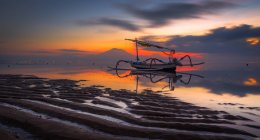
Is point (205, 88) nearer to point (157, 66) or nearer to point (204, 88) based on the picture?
point (204, 88)

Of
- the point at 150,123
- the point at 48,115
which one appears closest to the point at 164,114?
the point at 150,123

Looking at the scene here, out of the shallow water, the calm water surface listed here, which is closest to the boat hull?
the calm water surface

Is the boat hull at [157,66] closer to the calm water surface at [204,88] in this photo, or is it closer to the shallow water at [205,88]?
the calm water surface at [204,88]

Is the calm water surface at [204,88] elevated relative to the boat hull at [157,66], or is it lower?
lower

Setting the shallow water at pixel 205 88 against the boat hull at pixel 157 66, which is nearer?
the shallow water at pixel 205 88

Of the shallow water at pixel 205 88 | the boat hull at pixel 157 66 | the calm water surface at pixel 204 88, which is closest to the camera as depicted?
the shallow water at pixel 205 88

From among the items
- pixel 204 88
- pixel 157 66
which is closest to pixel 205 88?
pixel 204 88

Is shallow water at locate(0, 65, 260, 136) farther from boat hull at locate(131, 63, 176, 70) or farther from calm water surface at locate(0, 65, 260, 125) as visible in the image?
boat hull at locate(131, 63, 176, 70)

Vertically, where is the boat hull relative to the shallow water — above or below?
above

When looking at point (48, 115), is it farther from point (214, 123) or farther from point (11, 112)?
point (214, 123)

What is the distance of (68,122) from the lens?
10430 millimetres

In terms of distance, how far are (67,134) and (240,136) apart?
6048 millimetres

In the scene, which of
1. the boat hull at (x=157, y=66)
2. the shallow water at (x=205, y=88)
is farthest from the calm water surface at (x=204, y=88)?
the boat hull at (x=157, y=66)

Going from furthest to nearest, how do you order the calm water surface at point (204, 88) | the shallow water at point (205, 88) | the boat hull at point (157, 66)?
the boat hull at point (157, 66), the calm water surface at point (204, 88), the shallow water at point (205, 88)
